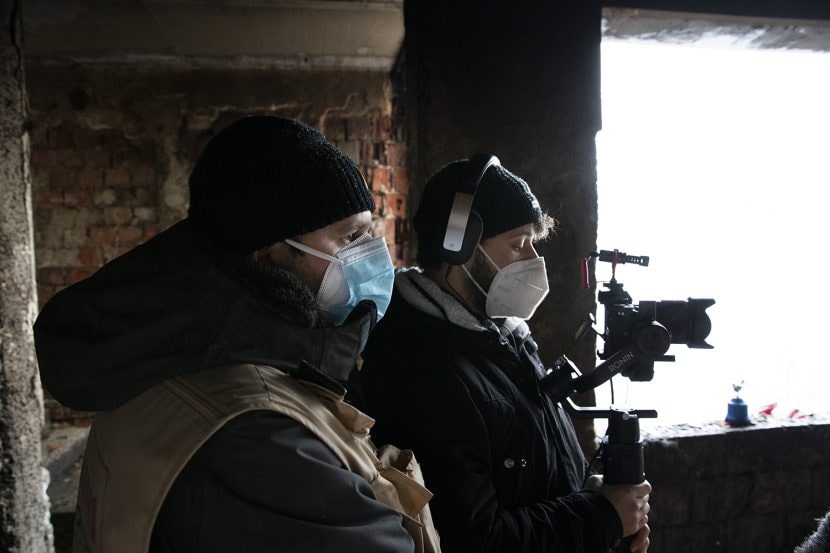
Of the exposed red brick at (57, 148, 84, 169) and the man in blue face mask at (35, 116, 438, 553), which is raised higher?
the exposed red brick at (57, 148, 84, 169)

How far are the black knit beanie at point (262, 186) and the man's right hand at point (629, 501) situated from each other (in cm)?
89

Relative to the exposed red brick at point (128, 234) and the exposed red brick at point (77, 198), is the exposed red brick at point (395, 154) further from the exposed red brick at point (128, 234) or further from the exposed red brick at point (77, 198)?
the exposed red brick at point (77, 198)

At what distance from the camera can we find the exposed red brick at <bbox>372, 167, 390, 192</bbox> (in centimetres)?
412

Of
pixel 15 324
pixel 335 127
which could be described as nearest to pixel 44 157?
pixel 335 127

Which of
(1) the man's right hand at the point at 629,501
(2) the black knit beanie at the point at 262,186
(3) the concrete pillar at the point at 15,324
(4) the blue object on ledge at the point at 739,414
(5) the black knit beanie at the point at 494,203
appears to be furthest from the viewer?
(4) the blue object on ledge at the point at 739,414

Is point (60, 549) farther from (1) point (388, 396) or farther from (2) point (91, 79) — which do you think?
(2) point (91, 79)

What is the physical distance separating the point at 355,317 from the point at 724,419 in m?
2.05

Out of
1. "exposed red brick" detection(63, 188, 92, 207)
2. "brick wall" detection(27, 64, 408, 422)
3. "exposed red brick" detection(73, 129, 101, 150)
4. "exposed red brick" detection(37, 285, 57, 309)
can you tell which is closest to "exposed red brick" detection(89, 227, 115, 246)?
"brick wall" detection(27, 64, 408, 422)

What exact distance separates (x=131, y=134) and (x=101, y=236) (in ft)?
2.44

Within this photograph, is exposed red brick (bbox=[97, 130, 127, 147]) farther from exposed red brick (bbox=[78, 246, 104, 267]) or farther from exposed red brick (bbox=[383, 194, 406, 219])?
exposed red brick (bbox=[383, 194, 406, 219])

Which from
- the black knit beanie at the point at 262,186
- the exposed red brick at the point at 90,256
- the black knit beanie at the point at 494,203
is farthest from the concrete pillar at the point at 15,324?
the exposed red brick at the point at 90,256

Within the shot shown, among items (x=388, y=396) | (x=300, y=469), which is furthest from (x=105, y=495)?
(x=388, y=396)

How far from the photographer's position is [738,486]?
7.49ft

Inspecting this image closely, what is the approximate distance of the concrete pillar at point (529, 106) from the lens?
188 centimetres
